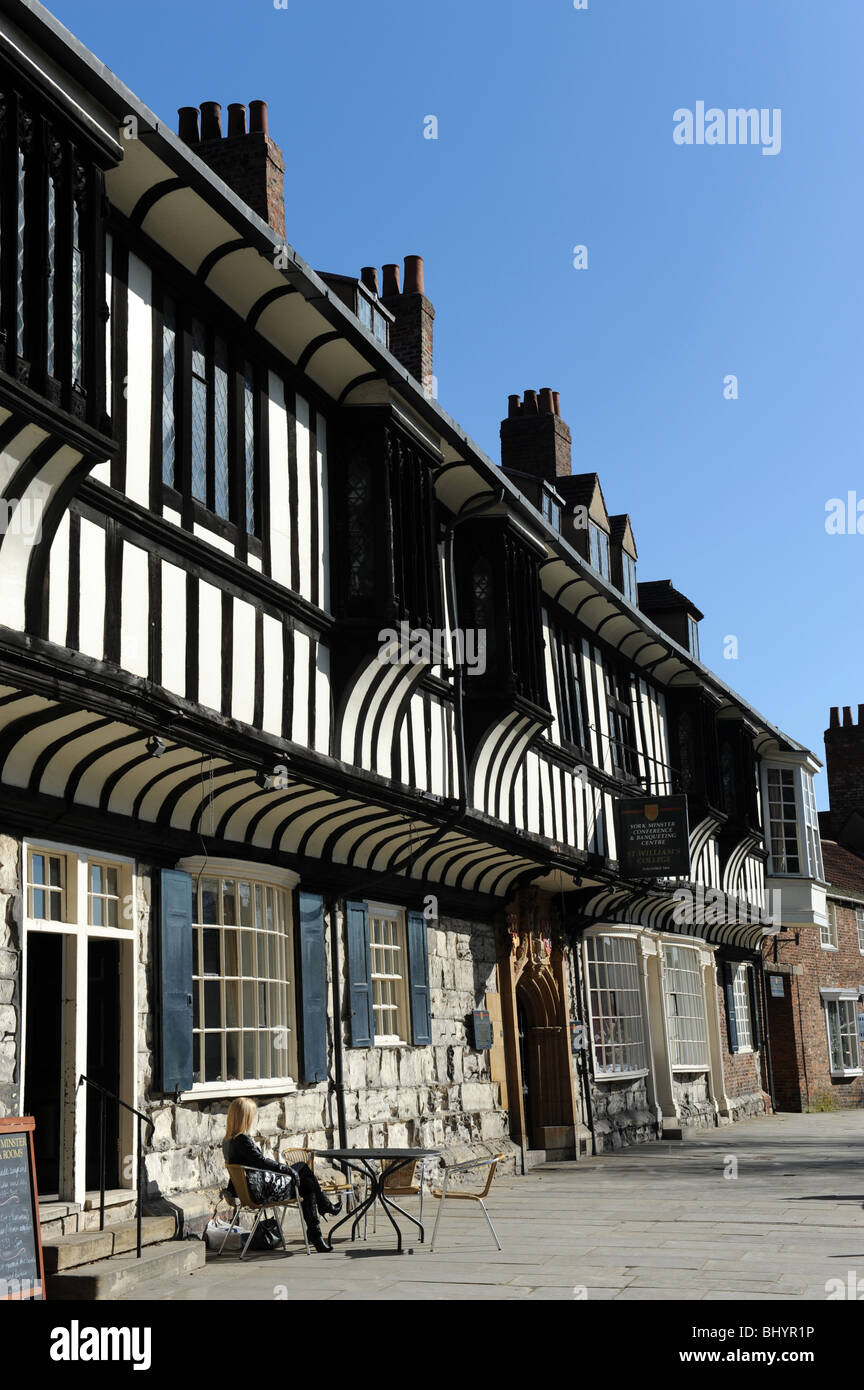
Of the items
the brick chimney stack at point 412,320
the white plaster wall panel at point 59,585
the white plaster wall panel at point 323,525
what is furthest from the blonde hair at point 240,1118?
the brick chimney stack at point 412,320

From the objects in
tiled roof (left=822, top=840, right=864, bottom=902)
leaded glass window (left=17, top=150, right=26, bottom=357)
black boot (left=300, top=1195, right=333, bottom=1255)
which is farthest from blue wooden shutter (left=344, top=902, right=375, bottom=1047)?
tiled roof (left=822, top=840, right=864, bottom=902)

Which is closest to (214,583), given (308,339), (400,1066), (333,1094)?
(308,339)

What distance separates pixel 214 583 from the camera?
30.6 feet

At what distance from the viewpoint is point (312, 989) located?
1105cm

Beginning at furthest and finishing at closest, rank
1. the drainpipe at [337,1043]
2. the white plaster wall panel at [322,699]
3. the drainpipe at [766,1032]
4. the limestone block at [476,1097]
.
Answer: the drainpipe at [766,1032], the limestone block at [476,1097], the drainpipe at [337,1043], the white plaster wall panel at [322,699]

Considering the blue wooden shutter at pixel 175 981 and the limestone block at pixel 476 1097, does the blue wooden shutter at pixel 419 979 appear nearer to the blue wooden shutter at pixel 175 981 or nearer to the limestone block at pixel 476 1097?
the limestone block at pixel 476 1097

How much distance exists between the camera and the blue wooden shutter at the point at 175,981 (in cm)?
904

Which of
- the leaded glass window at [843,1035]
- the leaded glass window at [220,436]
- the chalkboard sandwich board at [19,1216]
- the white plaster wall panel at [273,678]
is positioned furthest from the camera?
the leaded glass window at [843,1035]

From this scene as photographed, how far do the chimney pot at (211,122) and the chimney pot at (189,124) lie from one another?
11 centimetres

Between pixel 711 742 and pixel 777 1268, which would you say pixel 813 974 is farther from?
pixel 777 1268

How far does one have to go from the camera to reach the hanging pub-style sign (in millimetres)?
17656

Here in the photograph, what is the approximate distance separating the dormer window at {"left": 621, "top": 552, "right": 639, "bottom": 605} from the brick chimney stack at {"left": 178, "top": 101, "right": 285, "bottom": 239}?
11085mm

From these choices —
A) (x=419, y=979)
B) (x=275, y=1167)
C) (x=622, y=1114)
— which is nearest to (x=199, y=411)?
(x=275, y=1167)

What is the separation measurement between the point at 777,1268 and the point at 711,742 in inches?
586
